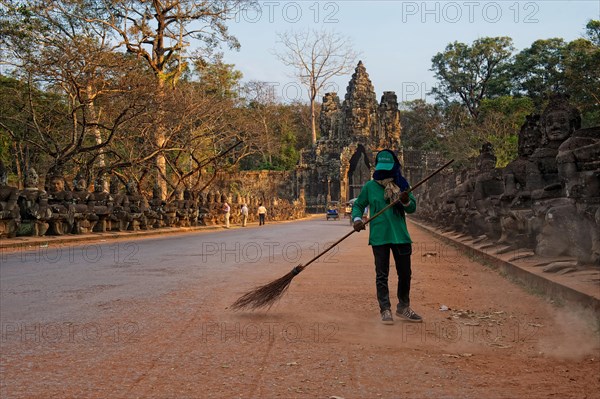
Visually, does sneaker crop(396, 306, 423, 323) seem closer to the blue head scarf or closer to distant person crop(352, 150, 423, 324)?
distant person crop(352, 150, 423, 324)

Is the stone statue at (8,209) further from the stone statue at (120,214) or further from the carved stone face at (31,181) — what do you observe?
the stone statue at (120,214)

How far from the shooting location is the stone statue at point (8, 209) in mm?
16484

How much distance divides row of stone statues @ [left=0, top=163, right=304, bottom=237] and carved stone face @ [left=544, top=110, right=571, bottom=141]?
518 inches

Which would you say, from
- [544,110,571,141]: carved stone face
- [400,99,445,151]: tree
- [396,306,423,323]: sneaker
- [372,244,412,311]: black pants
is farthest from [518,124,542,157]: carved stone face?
[400,99,445,151]: tree

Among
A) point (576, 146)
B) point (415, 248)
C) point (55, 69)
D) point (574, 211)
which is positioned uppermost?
point (55, 69)

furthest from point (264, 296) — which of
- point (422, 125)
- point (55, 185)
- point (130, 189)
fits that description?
point (422, 125)

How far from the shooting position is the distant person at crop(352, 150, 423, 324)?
5.94 metres

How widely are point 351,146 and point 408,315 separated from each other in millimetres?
64292

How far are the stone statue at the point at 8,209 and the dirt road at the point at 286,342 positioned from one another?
27.3 ft

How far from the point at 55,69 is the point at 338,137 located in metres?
52.9

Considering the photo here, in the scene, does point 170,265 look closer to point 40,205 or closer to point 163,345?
point 163,345

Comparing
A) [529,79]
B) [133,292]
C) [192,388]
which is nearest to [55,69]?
[133,292]

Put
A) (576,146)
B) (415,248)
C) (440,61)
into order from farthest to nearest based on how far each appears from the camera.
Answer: (440,61) < (415,248) < (576,146)

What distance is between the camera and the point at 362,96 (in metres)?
72.0
